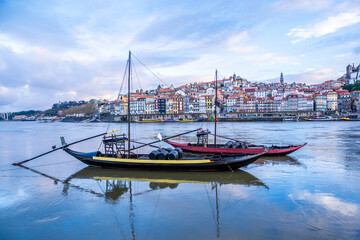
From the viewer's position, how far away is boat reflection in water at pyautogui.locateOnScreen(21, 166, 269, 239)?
9836mm

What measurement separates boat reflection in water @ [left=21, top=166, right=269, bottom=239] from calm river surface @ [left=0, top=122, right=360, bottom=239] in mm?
40

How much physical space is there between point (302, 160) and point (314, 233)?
971 centimetres

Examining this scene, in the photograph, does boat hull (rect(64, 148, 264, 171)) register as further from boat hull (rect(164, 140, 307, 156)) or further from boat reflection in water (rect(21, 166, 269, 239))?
boat hull (rect(164, 140, 307, 156))

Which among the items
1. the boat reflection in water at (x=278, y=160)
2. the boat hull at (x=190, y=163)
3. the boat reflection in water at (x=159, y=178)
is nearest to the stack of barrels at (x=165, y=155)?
the boat hull at (x=190, y=163)

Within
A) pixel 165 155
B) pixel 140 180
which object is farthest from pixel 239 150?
pixel 140 180

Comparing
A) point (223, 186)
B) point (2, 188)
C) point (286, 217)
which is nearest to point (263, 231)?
point (286, 217)

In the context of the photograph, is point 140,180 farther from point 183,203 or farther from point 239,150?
point 239,150

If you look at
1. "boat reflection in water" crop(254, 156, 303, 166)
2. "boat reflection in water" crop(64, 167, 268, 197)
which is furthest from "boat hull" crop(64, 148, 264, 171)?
"boat reflection in water" crop(254, 156, 303, 166)

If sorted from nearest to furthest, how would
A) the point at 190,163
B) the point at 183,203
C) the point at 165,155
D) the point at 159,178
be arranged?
the point at 183,203 → the point at 159,178 → the point at 190,163 → the point at 165,155

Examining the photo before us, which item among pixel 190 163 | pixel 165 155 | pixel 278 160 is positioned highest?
pixel 165 155

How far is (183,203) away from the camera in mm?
8586

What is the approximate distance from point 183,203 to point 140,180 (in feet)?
11.0

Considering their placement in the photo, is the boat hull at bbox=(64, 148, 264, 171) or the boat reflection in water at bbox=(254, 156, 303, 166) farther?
the boat reflection in water at bbox=(254, 156, 303, 166)

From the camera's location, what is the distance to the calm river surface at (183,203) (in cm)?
669
